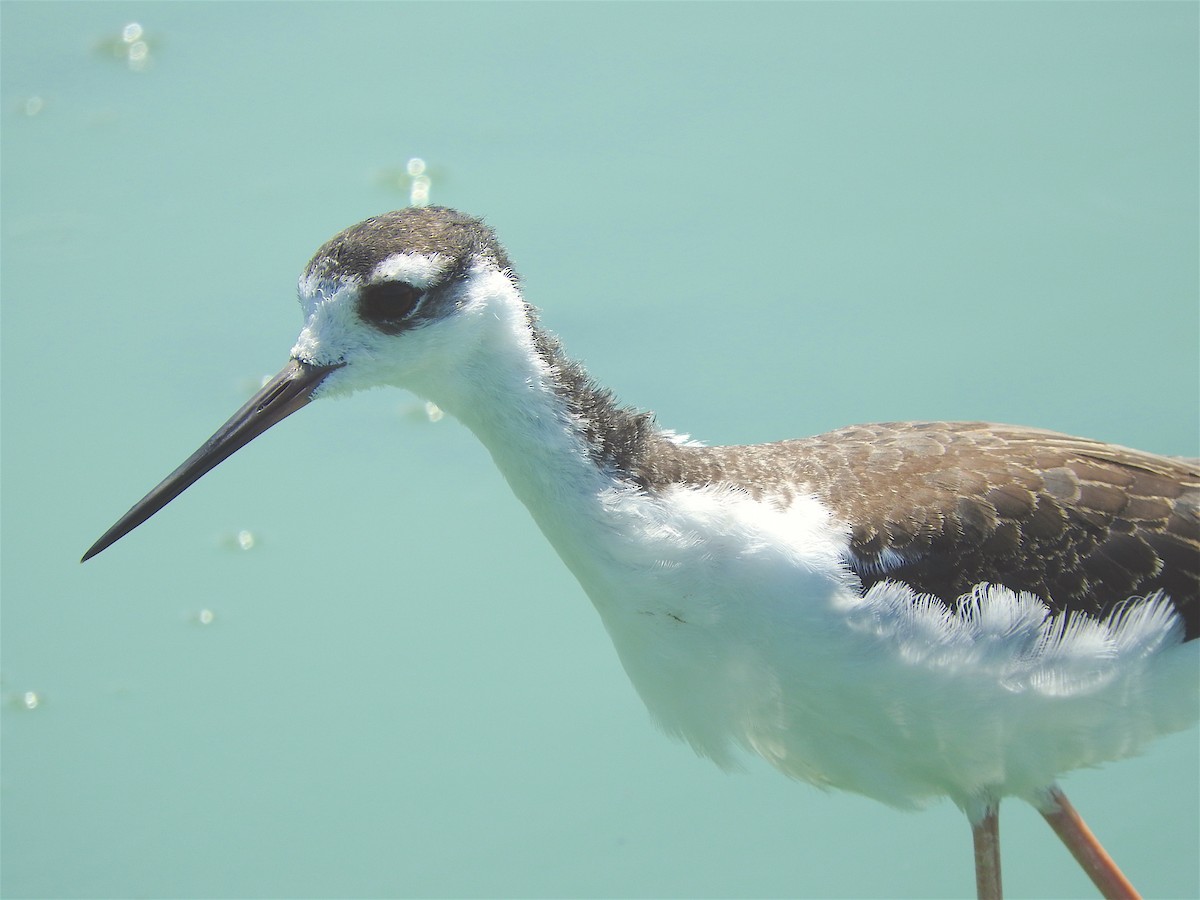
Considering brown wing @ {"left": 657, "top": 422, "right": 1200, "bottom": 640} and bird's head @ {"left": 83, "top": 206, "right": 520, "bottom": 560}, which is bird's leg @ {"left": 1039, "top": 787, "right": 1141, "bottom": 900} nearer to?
brown wing @ {"left": 657, "top": 422, "right": 1200, "bottom": 640}

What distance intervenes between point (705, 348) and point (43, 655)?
133 inches

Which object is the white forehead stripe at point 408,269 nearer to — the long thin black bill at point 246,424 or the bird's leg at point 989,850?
the long thin black bill at point 246,424

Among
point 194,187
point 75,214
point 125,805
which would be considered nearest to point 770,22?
point 194,187

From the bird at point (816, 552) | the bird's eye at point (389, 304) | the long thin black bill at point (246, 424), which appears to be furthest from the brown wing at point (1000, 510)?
the long thin black bill at point (246, 424)

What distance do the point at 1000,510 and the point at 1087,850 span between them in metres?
1.39

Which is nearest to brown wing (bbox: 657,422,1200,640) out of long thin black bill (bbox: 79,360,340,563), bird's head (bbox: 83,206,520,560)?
bird's head (bbox: 83,206,520,560)

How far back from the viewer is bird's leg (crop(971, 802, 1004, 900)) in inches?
179

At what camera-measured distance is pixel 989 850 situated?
455 centimetres

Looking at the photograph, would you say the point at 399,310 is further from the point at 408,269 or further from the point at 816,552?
the point at 816,552

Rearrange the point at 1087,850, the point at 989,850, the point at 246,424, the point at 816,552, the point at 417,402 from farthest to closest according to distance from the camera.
Answer: the point at 417,402 → the point at 1087,850 → the point at 989,850 → the point at 246,424 → the point at 816,552

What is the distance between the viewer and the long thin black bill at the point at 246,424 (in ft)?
13.2

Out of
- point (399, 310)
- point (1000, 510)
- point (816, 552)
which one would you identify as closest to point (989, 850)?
point (1000, 510)

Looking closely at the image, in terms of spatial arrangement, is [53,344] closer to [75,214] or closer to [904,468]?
[75,214]

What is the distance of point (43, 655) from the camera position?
5969mm
